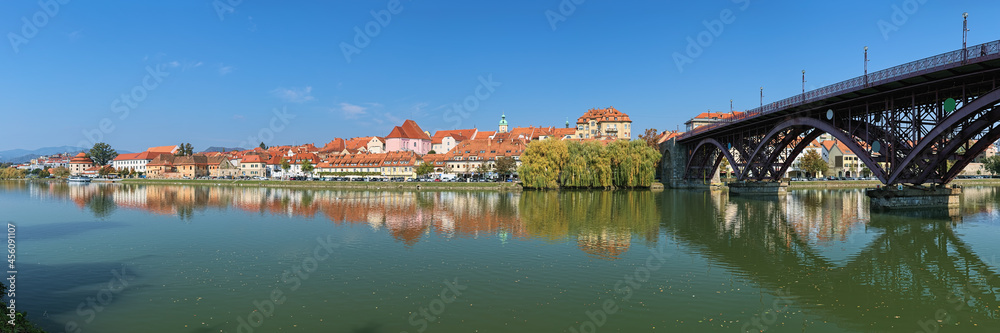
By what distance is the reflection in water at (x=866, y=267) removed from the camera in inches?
504

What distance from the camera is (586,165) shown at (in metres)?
65.8

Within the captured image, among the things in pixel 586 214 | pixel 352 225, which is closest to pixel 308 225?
pixel 352 225

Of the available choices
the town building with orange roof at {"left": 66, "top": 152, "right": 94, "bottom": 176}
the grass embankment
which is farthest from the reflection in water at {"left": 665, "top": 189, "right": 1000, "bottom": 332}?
the town building with orange roof at {"left": 66, "top": 152, "right": 94, "bottom": 176}

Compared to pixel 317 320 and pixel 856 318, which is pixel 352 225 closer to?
pixel 317 320

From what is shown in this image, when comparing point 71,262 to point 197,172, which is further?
point 197,172

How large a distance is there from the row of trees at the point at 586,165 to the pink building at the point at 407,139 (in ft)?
253

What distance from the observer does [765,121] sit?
50.7 m

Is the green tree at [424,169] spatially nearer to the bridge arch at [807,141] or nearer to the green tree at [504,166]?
the green tree at [504,166]

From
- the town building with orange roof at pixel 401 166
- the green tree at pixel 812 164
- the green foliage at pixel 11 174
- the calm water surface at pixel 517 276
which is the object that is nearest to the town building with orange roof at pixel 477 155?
the town building with orange roof at pixel 401 166

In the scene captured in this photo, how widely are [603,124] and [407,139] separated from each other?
171ft

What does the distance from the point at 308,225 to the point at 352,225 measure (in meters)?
2.83

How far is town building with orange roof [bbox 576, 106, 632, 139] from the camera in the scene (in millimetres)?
132250

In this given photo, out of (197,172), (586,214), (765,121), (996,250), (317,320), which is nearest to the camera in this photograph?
(317,320)

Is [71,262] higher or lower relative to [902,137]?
lower
